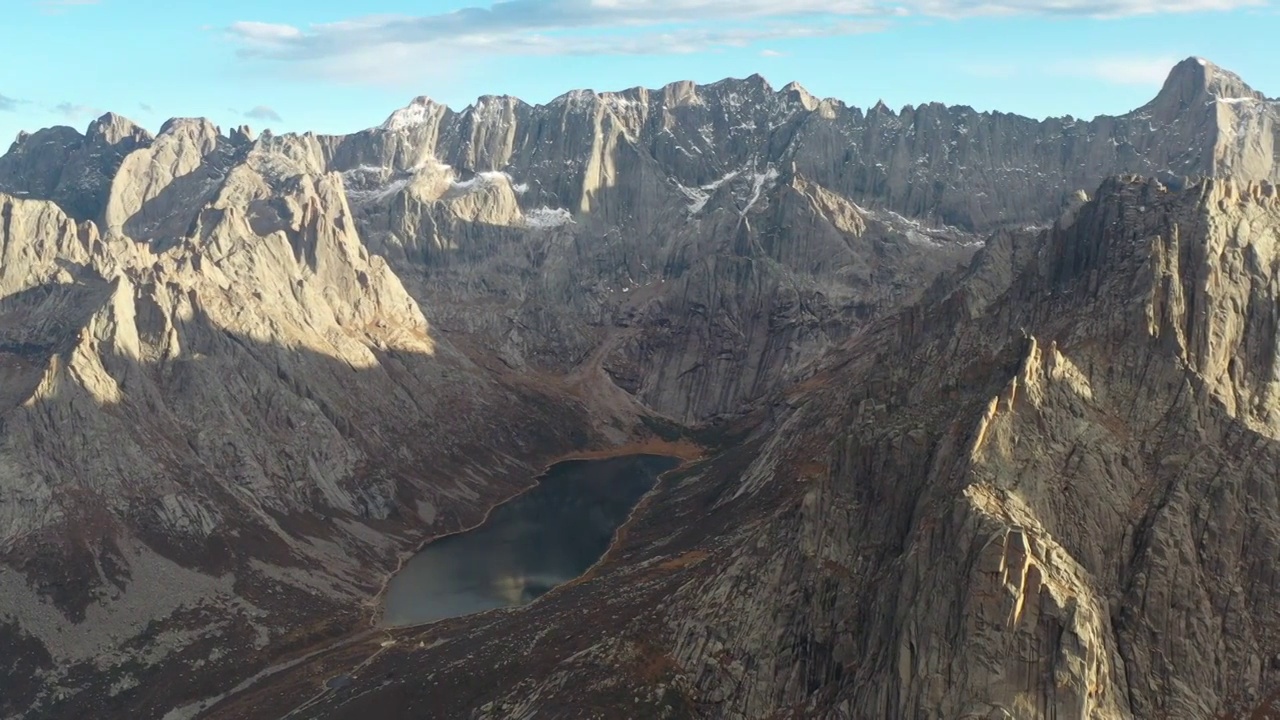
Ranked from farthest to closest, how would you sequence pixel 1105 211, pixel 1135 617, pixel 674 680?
pixel 1105 211 < pixel 674 680 < pixel 1135 617

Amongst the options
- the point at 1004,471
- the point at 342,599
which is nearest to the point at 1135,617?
the point at 1004,471

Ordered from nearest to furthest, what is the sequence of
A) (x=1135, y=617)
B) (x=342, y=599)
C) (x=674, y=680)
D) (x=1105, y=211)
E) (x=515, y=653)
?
(x=1135, y=617) → (x=674, y=680) → (x=515, y=653) → (x=1105, y=211) → (x=342, y=599)

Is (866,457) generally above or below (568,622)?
above

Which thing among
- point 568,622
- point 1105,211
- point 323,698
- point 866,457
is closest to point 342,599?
point 323,698

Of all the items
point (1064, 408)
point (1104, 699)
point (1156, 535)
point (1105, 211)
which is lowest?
point (1104, 699)

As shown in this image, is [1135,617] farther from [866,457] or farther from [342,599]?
[342,599]

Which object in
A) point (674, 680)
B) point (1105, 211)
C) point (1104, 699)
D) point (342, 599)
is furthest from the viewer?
point (342, 599)

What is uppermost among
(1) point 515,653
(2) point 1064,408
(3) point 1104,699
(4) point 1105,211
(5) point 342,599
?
(4) point 1105,211

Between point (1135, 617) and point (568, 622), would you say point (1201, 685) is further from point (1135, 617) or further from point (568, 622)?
point (568, 622)

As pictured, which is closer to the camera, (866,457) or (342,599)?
(866,457)
